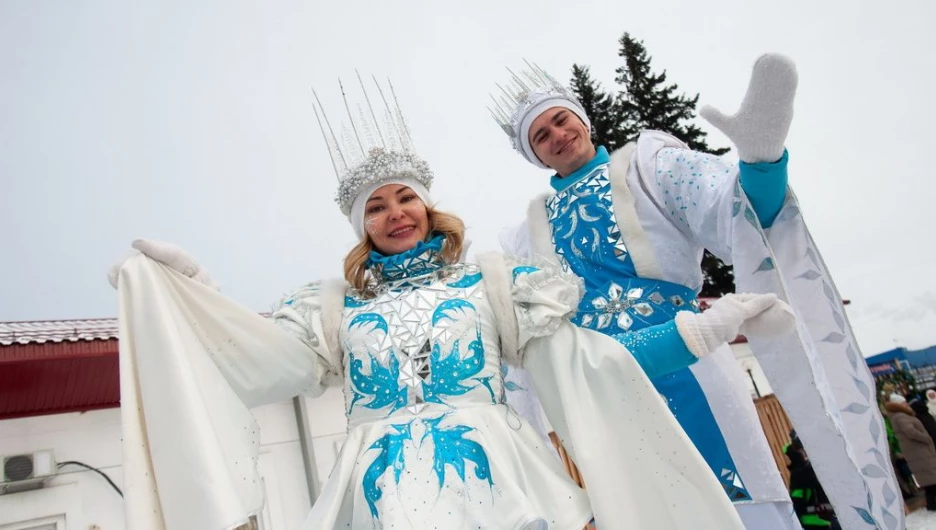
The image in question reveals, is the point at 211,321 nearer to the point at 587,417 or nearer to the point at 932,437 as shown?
the point at 587,417

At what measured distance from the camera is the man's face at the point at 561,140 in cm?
296

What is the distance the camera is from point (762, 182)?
2.26 metres

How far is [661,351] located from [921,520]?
276 inches

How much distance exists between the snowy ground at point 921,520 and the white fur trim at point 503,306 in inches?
251

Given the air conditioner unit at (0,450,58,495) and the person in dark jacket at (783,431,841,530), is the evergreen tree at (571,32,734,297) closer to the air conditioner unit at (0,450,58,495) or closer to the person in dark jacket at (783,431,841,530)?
the person in dark jacket at (783,431,841,530)

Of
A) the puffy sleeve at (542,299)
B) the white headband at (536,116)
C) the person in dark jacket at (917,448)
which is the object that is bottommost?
the person in dark jacket at (917,448)

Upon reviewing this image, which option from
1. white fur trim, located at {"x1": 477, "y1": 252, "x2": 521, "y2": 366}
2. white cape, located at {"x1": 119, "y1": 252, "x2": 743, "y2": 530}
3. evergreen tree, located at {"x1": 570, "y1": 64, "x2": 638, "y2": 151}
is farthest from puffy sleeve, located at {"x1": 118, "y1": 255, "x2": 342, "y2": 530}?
evergreen tree, located at {"x1": 570, "y1": 64, "x2": 638, "y2": 151}

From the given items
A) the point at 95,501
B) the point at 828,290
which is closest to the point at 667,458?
the point at 828,290

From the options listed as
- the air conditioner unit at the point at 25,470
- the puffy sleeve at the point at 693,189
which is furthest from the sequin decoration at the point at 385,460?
the air conditioner unit at the point at 25,470

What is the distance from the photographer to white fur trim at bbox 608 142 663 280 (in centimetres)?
260

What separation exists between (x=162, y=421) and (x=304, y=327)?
606 millimetres

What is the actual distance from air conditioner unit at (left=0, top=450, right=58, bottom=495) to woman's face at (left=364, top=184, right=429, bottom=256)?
164 inches

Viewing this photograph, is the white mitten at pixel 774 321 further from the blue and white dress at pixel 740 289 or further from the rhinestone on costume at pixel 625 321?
the rhinestone on costume at pixel 625 321

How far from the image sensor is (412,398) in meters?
2.03
